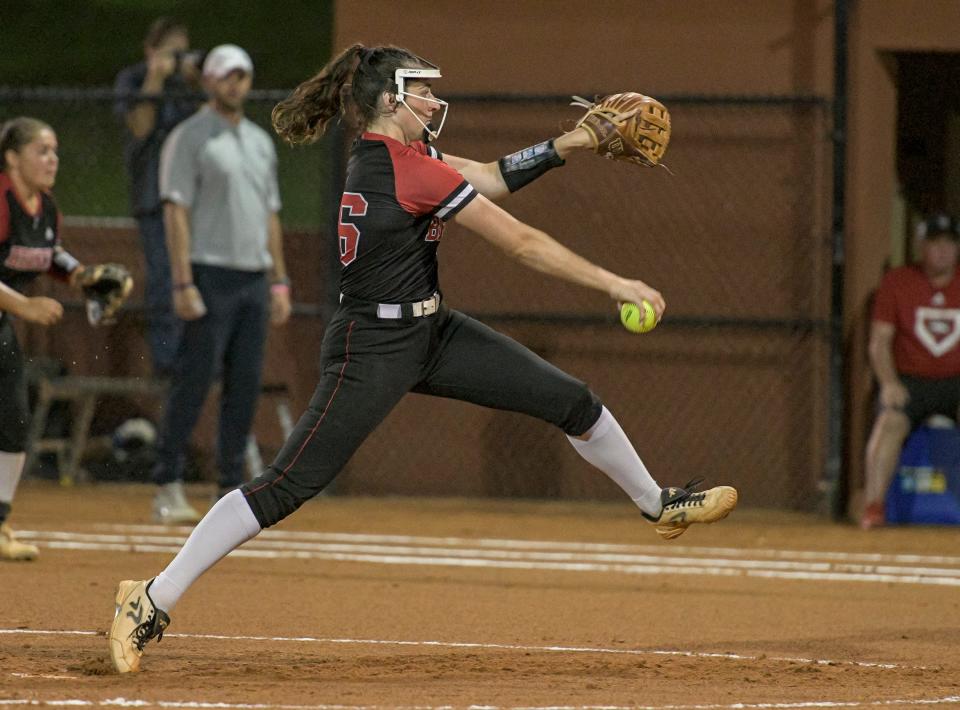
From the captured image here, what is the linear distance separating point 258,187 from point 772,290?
12.8 feet

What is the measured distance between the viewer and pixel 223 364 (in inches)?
410

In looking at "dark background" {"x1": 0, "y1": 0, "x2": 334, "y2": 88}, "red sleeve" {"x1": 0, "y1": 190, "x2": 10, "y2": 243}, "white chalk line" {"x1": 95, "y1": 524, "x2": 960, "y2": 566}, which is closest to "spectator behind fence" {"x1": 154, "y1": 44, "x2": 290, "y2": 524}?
"white chalk line" {"x1": 95, "y1": 524, "x2": 960, "y2": 566}

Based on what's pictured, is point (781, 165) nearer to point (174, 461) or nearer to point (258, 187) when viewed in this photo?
point (258, 187)

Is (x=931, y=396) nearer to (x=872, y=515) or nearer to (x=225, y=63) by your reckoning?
(x=872, y=515)

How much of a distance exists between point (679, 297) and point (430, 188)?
6322 mm

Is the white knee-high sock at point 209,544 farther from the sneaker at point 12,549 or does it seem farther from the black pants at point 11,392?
the sneaker at point 12,549

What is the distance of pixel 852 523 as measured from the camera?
37.2 feet

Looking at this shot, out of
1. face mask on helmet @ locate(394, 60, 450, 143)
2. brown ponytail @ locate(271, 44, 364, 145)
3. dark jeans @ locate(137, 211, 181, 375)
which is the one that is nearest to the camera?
face mask on helmet @ locate(394, 60, 450, 143)

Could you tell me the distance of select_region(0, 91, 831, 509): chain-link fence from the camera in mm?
11727

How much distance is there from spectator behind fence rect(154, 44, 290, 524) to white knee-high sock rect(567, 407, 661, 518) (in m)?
4.45

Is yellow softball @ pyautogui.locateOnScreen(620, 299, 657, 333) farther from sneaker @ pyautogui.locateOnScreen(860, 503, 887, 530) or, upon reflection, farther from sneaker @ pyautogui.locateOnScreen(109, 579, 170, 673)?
sneaker @ pyautogui.locateOnScreen(860, 503, 887, 530)

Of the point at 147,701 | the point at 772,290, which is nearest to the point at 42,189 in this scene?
the point at 147,701

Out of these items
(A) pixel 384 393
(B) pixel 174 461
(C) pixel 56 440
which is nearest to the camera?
(A) pixel 384 393

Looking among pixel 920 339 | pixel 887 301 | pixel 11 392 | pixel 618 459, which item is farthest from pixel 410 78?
pixel 920 339
